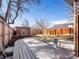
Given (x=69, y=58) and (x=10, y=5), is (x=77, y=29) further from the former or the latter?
(x=10, y=5)

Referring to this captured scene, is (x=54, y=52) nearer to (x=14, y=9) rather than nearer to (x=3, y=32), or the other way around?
(x=3, y=32)

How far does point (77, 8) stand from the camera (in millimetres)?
5516

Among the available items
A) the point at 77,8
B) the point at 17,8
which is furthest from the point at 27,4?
the point at 77,8

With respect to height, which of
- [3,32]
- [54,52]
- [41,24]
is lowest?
[54,52]

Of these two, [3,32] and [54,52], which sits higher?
[3,32]

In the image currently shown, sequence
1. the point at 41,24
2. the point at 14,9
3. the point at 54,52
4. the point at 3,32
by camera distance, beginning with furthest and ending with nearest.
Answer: the point at 41,24 < the point at 14,9 < the point at 3,32 < the point at 54,52

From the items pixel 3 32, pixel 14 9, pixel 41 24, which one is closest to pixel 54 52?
pixel 3 32

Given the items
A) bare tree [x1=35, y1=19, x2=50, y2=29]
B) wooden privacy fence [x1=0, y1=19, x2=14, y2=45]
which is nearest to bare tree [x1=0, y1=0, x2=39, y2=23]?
wooden privacy fence [x1=0, y1=19, x2=14, y2=45]

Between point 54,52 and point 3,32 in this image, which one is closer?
point 54,52

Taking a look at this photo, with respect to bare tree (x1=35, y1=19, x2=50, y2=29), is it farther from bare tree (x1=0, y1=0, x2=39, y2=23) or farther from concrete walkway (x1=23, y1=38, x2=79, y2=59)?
concrete walkway (x1=23, y1=38, x2=79, y2=59)

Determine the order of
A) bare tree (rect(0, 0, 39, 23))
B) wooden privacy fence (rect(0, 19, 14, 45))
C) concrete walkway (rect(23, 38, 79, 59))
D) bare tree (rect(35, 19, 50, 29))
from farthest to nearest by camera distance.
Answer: bare tree (rect(35, 19, 50, 29)) → bare tree (rect(0, 0, 39, 23)) → wooden privacy fence (rect(0, 19, 14, 45)) → concrete walkway (rect(23, 38, 79, 59))

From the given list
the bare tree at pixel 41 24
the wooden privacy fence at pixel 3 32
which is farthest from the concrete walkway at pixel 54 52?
the bare tree at pixel 41 24

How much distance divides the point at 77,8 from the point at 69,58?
2.09 meters

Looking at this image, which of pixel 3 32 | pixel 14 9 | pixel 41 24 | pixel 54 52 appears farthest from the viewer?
pixel 41 24
